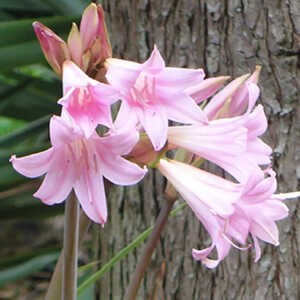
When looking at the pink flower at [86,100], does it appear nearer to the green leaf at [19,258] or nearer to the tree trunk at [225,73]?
the tree trunk at [225,73]

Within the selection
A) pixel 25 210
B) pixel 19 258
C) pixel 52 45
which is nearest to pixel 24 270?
pixel 19 258

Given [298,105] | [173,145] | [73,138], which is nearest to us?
[73,138]

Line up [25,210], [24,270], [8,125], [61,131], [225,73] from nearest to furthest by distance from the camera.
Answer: [61,131] → [225,73] → [24,270] → [25,210] → [8,125]

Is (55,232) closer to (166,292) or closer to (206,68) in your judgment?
(166,292)

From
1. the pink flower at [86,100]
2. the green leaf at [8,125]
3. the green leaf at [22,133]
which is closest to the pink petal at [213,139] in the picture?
the pink flower at [86,100]

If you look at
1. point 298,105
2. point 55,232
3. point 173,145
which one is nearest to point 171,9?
point 298,105

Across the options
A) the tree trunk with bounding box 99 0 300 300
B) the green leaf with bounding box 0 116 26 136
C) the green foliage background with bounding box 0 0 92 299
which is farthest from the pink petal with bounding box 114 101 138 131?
the green leaf with bounding box 0 116 26 136

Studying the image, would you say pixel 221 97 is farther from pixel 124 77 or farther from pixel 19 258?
pixel 19 258
